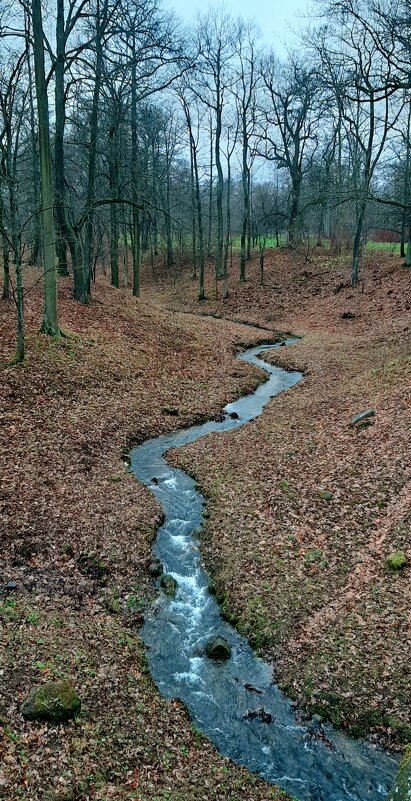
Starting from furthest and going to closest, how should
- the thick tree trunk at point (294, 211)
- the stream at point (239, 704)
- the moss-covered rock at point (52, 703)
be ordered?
the thick tree trunk at point (294, 211) < the stream at point (239, 704) < the moss-covered rock at point (52, 703)

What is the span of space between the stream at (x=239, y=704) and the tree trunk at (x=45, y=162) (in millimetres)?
9025

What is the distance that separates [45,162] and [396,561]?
1367 centimetres

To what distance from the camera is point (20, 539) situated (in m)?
8.30

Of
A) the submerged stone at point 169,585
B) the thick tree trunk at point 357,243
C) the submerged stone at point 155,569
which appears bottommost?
the submerged stone at point 169,585

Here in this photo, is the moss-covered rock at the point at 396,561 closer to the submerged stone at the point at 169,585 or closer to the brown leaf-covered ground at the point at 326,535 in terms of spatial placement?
the brown leaf-covered ground at the point at 326,535

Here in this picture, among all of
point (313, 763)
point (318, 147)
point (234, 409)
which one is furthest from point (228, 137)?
point (313, 763)

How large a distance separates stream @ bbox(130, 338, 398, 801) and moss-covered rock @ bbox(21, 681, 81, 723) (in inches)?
53.8

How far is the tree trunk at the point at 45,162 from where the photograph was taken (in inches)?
519

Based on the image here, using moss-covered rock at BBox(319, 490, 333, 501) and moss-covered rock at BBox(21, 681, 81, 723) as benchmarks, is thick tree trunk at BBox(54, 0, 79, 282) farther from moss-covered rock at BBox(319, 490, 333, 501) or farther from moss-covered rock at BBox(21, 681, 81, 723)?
moss-covered rock at BBox(21, 681, 81, 723)

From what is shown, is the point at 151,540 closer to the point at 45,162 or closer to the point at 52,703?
the point at 52,703

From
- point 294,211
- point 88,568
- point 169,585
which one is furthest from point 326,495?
point 294,211

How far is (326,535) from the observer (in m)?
8.96

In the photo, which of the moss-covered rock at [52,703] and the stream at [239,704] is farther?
the stream at [239,704]

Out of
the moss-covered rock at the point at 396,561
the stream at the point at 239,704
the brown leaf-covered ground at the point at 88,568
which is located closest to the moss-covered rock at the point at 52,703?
the brown leaf-covered ground at the point at 88,568
